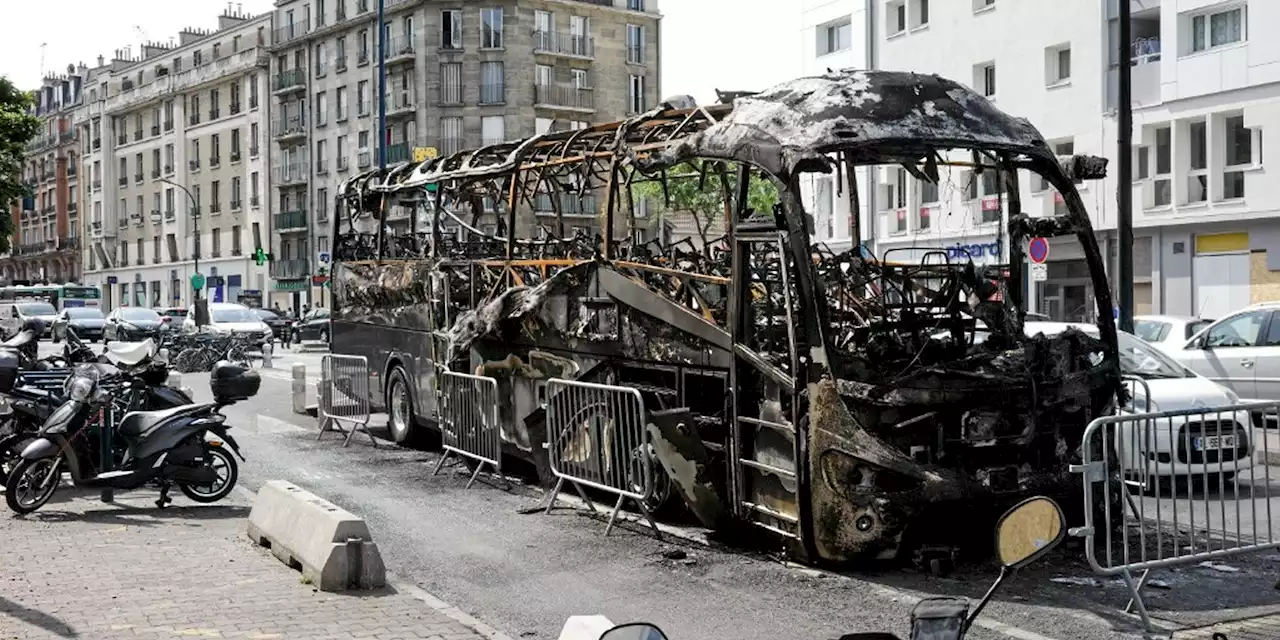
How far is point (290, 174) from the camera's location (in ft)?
249

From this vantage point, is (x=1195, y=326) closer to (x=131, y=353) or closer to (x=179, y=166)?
(x=131, y=353)

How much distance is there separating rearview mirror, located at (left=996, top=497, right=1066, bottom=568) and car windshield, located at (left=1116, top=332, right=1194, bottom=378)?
9.08 metres

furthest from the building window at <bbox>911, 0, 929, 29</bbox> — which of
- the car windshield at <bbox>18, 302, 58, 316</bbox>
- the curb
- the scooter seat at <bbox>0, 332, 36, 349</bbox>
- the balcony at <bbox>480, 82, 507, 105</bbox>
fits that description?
the curb

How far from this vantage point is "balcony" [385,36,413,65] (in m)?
66.9

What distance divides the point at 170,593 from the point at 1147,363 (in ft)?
30.7

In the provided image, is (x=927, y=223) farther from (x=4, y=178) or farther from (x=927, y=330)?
(x=4, y=178)

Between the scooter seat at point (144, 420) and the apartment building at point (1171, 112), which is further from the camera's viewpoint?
the apartment building at point (1171, 112)

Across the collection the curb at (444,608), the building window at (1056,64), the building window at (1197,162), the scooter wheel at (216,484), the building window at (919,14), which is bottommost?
the curb at (444,608)

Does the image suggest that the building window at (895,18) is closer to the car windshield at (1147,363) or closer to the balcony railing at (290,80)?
the car windshield at (1147,363)

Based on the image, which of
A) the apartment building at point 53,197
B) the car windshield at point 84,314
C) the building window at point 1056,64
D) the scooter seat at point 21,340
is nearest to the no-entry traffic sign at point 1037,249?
the scooter seat at point 21,340

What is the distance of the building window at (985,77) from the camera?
1462 inches

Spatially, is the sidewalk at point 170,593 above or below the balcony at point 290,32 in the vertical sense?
below

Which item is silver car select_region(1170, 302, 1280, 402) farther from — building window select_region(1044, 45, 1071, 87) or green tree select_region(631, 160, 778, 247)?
building window select_region(1044, 45, 1071, 87)

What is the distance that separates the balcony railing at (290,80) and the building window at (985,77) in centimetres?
4604
